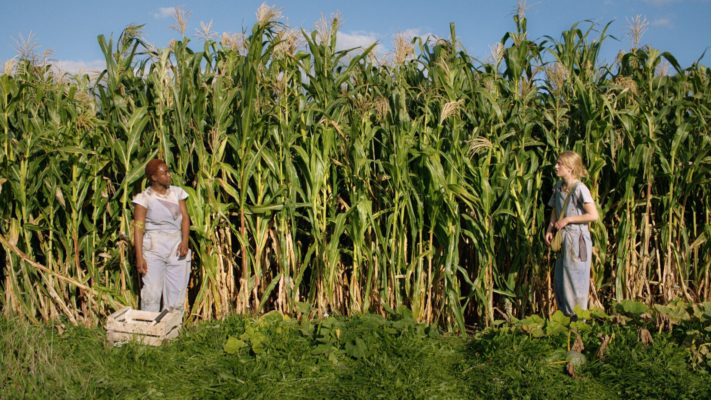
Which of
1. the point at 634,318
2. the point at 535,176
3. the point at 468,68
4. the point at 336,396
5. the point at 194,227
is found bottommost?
the point at 336,396

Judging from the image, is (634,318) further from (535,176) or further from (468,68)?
(468,68)

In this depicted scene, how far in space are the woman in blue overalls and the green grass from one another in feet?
1.22

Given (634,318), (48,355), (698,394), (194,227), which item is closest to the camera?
(698,394)

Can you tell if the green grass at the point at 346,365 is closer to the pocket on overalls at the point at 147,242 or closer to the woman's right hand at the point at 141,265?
the woman's right hand at the point at 141,265

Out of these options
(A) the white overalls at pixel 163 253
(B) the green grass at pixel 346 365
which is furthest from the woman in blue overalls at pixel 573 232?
(A) the white overalls at pixel 163 253

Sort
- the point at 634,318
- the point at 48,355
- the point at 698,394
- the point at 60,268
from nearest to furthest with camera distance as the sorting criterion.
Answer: the point at 698,394, the point at 48,355, the point at 634,318, the point at 60,268

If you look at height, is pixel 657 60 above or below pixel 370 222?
above

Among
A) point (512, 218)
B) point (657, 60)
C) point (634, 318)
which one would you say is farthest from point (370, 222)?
point (657, 60)

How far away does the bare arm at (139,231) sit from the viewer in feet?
16.5

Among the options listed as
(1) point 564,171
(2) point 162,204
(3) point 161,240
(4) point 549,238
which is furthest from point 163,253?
(1) point 564,171

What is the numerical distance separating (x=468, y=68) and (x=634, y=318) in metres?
2.66

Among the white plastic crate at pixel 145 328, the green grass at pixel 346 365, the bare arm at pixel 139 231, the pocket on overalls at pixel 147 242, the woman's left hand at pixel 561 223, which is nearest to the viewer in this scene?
the green grass at pixel 346 365

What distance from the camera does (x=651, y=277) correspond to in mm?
5781

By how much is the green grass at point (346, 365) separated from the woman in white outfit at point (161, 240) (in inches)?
22.7
